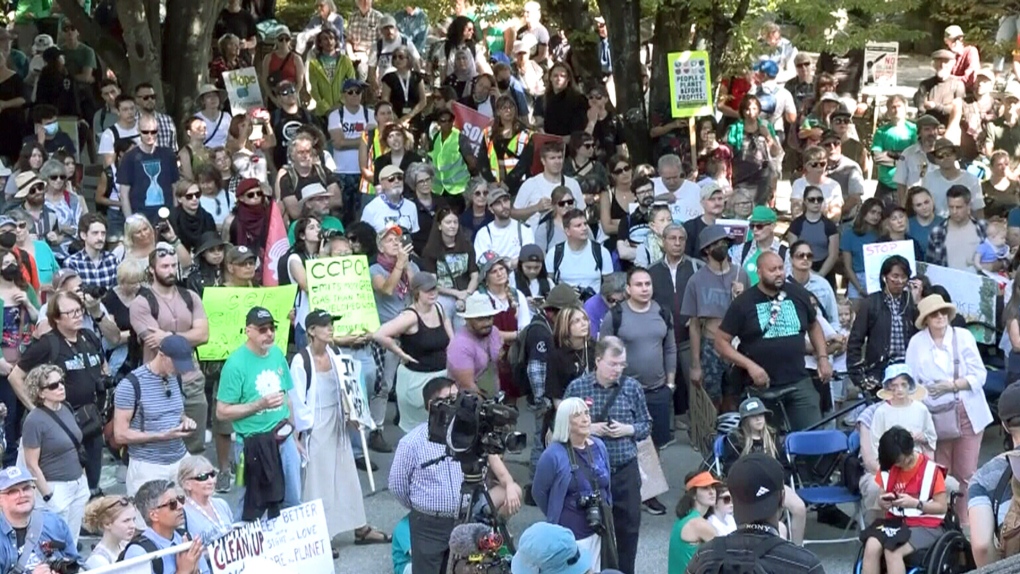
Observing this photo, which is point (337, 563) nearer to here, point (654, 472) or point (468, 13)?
point (654, 472)

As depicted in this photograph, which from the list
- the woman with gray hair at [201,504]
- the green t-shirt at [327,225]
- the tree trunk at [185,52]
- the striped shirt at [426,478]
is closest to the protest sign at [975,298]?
the green t-shirt at [327,225]

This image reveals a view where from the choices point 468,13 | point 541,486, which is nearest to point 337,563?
point 541,486

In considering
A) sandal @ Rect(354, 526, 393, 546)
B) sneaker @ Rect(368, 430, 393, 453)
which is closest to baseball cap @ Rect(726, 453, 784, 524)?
sandal @ Rect(354, 526, 393, 546)

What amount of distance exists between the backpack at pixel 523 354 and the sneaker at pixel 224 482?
2.08 meters

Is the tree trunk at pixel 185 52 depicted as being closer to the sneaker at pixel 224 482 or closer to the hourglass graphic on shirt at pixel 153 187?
the hourglass graphic on shirt at pixel 153 187

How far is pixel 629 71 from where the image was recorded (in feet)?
60.6

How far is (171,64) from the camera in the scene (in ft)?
60.7

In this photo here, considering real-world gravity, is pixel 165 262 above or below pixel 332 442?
above

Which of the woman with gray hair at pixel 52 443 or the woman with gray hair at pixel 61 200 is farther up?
the woman with gray hair at pixel 61 200

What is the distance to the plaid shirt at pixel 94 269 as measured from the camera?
1308cm

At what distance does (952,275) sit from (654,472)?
3483mm

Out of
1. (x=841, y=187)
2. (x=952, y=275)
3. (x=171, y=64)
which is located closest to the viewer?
(x=952, y=275)

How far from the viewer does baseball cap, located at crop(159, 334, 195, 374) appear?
10828 mm

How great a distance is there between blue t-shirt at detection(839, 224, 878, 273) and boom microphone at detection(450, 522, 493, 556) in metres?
7.37
